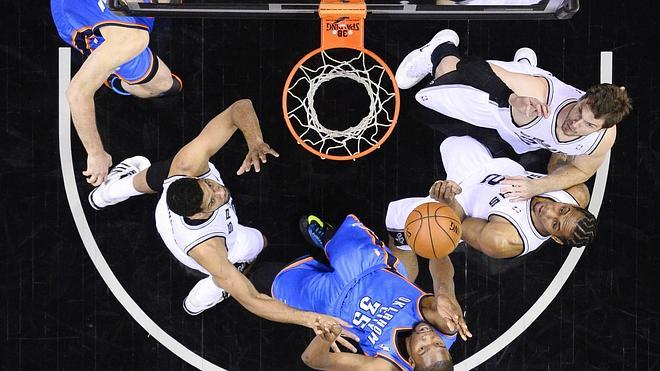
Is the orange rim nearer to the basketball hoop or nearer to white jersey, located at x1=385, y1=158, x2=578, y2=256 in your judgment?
the basketball hoop

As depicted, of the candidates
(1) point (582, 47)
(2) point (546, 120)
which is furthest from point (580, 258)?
(1) point (582, 47)

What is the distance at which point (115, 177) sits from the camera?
4137mm

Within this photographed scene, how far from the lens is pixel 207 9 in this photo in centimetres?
347

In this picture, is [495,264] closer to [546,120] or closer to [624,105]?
[546,120]

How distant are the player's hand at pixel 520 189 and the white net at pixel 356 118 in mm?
902

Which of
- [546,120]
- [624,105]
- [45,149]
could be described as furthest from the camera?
[45,149]

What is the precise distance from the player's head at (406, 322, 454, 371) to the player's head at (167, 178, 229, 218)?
4.64ft

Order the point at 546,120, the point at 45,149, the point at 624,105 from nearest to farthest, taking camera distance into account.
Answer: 1. the point at 624,105
2. the point at 546,120
3. the point at 45,149

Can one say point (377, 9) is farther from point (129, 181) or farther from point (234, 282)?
point (129, 181)

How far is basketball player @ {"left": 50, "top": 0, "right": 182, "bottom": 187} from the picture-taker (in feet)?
12.6

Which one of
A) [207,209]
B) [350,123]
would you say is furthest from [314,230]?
[207,209]

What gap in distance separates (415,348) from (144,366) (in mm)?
2021

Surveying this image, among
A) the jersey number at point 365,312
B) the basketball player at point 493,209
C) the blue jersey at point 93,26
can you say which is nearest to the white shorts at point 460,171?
the basketball player at point 493,209

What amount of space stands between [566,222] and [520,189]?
1.27 ft
